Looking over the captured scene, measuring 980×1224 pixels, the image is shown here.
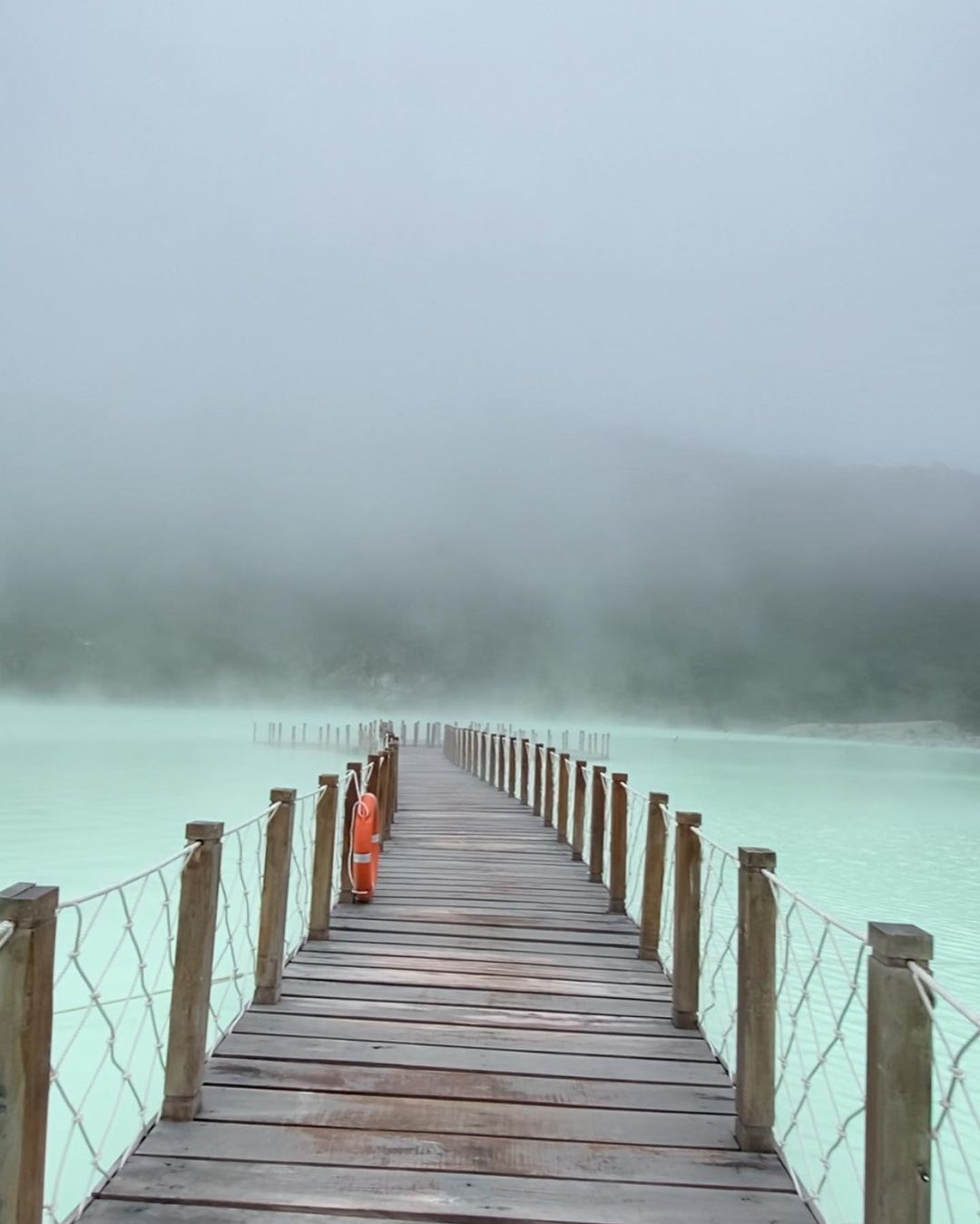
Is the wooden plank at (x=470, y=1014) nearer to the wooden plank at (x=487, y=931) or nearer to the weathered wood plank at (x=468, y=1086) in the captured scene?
the weathered wood plank at (x=468, y=1086)

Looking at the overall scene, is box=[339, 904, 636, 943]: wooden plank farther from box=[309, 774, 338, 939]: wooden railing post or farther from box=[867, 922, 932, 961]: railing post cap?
box=[867, 922, 932, 961]: railing post cap

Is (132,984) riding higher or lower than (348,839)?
lower

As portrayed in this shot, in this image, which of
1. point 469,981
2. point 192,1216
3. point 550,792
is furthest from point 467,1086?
point 550,792

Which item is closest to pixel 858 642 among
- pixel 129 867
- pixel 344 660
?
pixel 344 660

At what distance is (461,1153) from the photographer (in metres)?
2.64

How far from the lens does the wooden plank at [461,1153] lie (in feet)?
8.39

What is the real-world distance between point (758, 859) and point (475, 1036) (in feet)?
5.09

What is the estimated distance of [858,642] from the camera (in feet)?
509

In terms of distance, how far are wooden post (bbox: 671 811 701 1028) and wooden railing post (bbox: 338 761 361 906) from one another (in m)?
2.60

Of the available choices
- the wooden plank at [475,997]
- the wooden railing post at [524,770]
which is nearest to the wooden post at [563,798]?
the wooden railing post at [524,770]

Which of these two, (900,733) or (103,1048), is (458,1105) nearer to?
(103,1048)

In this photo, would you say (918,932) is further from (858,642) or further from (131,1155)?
(858,642)

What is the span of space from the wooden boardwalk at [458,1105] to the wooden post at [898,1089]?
589 millimetres

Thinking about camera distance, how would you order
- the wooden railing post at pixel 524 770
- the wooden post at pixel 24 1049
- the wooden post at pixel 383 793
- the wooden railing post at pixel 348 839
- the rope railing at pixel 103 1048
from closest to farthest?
the wooden post at pixel 24 1049 → the rope railing at pixel 103 1048 → the wooden railing post at pixel 348 839 → the wooden post at pixel 383 793 → the wooden railing post at pixel 524 770
